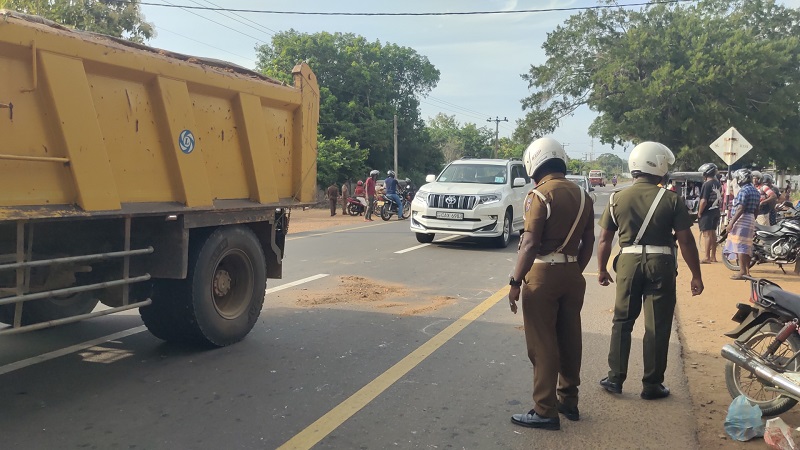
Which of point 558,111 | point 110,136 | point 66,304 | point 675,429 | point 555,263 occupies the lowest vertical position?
point 675,429

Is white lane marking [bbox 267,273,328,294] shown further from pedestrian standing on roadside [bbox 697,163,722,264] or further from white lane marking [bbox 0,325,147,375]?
pedestrian standing on roadside [bbox 697,163,722,264]

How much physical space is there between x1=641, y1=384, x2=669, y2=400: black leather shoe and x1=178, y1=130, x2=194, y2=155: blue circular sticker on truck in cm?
405

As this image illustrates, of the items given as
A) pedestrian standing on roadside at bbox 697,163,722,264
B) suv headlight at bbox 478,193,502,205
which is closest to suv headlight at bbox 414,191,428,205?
suv headlight at bbox 478,193,502,205

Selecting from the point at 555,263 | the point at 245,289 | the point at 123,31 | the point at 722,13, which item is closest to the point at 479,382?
the point at 555,263

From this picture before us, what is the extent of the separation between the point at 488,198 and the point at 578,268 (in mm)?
9139

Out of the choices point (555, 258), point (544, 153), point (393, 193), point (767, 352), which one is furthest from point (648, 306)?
point (393, 193)

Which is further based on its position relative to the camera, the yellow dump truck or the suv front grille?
the suv front grille

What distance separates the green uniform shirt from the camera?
14.4 feet

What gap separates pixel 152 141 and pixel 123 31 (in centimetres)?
2203

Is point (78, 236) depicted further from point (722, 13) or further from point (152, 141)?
point (722, 13)

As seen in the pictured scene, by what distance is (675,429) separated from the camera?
402 centimetres

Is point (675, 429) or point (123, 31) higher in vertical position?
point (123, 31)

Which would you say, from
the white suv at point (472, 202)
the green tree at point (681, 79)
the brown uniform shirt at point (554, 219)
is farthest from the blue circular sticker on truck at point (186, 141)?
the green tree at point (681, 79)

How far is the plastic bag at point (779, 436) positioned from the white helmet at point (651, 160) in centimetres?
180
